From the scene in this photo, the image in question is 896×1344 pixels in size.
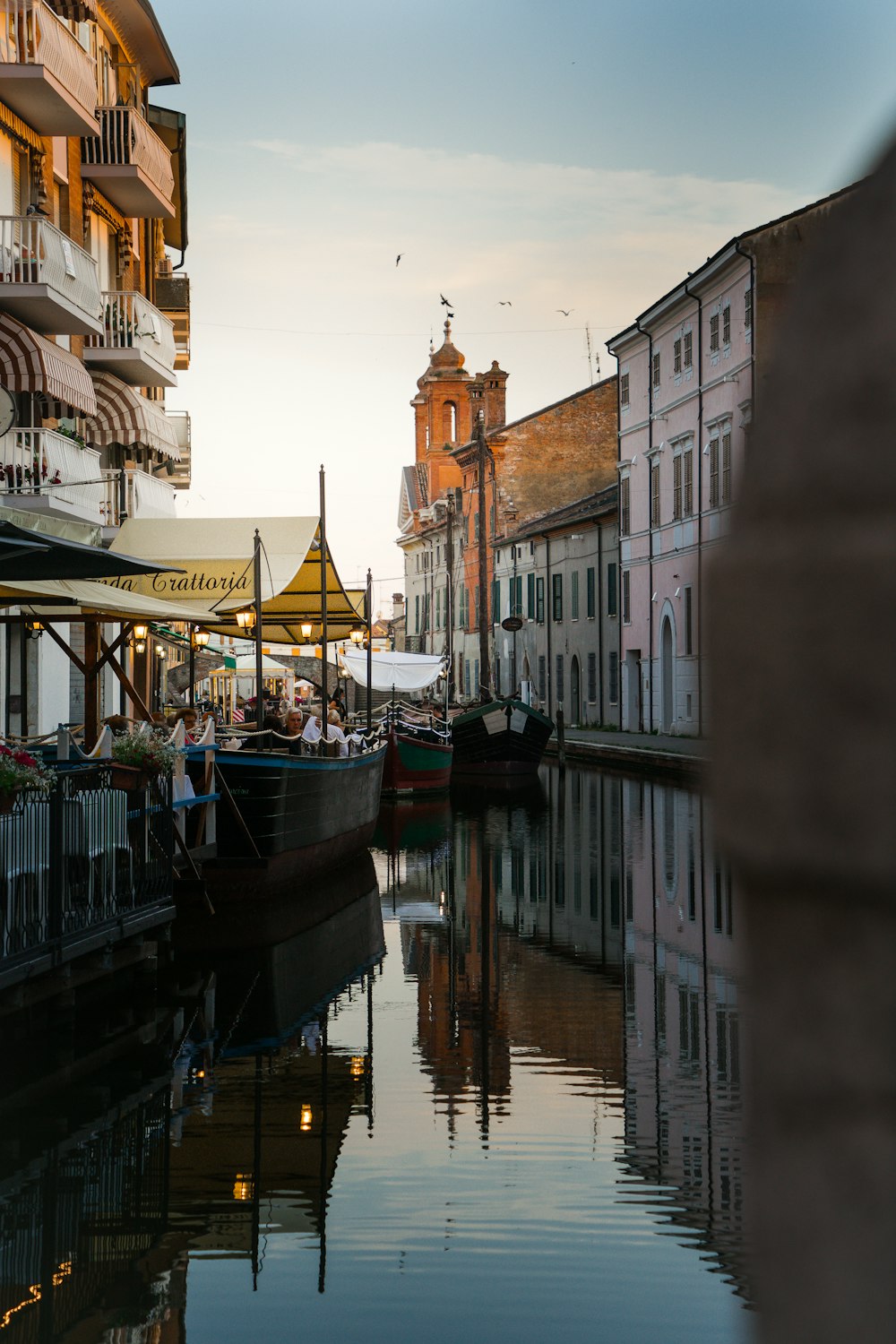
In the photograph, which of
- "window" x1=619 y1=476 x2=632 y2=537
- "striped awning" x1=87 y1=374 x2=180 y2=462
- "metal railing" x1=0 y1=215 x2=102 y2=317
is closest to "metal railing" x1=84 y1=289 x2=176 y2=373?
"striped awning" x1=87 y1=374 x2=180 y2=462

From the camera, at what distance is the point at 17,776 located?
1045cm

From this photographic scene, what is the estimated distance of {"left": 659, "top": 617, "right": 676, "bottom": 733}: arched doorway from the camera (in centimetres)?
4979

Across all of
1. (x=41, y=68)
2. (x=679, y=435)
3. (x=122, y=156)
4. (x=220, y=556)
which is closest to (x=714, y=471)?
(x=679, y=435)

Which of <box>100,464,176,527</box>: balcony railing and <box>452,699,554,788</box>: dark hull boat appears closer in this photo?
<box>100,464,176,527</box>: balcony railing

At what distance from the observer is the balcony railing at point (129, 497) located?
96.8ft

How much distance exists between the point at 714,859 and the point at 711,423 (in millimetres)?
47066

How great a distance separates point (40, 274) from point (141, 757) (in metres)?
13.6

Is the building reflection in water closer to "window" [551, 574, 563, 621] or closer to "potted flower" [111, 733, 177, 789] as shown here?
"potted flower" [111, 733, 177, 789]

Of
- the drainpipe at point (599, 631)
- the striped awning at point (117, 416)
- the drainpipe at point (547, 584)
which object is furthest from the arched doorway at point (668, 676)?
the striped awning at point (117, 416)

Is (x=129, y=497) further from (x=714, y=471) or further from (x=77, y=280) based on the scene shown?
(x=714, y=471)

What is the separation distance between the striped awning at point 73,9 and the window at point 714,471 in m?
22.2

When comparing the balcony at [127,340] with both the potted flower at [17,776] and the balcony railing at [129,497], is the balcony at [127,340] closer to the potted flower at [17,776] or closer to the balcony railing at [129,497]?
the balcony railing at [129,497]

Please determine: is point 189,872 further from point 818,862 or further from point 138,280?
point 138,280

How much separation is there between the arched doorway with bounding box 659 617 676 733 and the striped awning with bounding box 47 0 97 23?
26.6 metres
